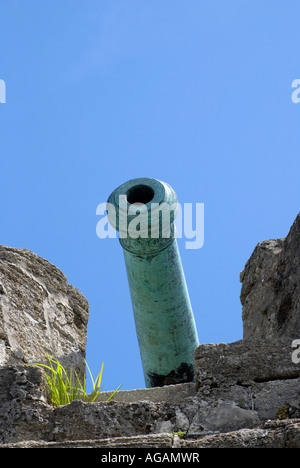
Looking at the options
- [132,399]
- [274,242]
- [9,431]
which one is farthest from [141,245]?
[9,431]

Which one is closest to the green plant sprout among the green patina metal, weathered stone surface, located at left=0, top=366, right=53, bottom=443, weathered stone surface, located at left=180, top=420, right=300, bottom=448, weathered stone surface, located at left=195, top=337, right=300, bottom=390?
weathered stone surface, located at left=0, top=366, right=53, bottom=443

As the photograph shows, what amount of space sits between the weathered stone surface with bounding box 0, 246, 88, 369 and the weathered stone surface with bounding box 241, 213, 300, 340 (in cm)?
98

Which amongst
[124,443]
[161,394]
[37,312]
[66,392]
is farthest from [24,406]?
[37,312]

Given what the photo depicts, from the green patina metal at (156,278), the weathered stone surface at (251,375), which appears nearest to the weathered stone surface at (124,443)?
the weathered stone surface at (251,375)

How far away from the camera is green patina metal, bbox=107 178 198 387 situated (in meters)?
6.18

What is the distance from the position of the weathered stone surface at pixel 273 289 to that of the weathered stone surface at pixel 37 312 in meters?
0.98

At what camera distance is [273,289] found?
5.77 meters

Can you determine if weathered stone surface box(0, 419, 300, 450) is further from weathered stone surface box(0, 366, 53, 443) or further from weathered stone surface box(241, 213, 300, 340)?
weathered stone surface box(241, 213, 300, 340)

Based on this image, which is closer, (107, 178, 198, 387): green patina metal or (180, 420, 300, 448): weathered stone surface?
(180, 420, 300, 448): weathered stone surface

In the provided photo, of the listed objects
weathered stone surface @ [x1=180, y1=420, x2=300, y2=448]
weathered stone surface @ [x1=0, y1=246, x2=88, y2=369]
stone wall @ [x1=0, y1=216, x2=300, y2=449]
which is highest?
weathered stone surface @ [x1=0, y1=246, x2=88, y2=369]

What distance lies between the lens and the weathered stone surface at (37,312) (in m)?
5.23
